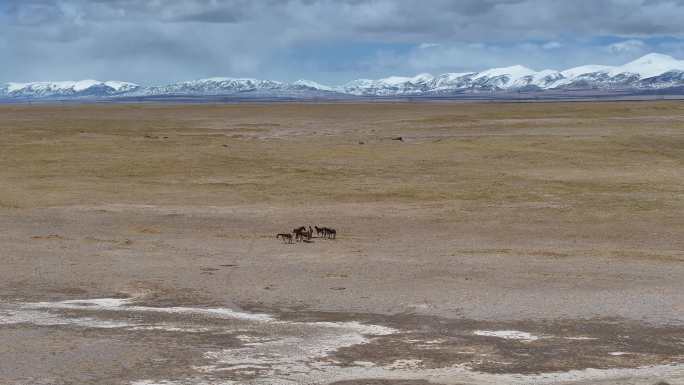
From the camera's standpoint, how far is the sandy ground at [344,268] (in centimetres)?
1225

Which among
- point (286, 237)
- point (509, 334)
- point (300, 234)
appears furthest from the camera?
point (286, 237)

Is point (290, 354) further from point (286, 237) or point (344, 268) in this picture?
point (286, 237)

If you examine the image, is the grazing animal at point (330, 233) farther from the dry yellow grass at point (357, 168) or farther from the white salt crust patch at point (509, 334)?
the white salt crust patch at point (509, 334)

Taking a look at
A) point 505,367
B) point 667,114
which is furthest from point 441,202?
point 667,114

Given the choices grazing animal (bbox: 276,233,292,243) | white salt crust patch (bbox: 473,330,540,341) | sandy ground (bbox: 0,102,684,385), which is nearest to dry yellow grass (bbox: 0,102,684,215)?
sandy ground (bbox: 0,102,684,385)

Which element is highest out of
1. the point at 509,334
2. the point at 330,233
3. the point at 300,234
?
the point at 300,234

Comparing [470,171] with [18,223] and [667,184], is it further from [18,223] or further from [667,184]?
[18,223]

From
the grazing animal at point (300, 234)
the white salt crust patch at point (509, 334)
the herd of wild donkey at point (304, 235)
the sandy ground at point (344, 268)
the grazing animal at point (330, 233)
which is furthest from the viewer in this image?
the grazing animal at point (330, 233)

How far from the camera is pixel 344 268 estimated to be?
18.7m

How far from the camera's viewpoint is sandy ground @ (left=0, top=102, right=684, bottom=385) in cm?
1225

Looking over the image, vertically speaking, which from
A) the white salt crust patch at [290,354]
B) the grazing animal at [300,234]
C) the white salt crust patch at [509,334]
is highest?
the grazing animal at [300,234]

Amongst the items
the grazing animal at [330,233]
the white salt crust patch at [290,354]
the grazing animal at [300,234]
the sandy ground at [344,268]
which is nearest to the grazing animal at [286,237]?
the grazing animal at [300,234]

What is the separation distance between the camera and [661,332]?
13609 millimetres

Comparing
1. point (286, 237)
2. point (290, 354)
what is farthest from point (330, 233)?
point (290, 354)
